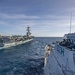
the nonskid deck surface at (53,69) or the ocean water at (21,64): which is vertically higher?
the nonskid deck surface at (53,69)

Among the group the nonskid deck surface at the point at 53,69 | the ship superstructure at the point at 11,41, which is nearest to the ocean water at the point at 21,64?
the nonskid deck surface at the point at 53,69

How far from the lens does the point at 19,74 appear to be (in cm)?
3011

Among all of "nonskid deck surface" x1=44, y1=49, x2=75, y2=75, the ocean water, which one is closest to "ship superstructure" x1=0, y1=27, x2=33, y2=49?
the ocean water

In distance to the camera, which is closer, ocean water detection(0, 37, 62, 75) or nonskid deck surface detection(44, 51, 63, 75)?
nonskid deck surface detection(44, 51, 63, 75)

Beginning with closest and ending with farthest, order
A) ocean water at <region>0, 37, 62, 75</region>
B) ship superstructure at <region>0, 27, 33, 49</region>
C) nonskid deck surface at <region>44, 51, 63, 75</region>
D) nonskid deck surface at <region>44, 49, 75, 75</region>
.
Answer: nonskid deck surface at <region>44, 49, 75, 75</region>
nonskid deck surface at <region>44, 51, 63, 75</region>
ocean water at <region>0, 37, 62, 75</region>
ship superstructure at <region>0, 27, 33, 49</region>

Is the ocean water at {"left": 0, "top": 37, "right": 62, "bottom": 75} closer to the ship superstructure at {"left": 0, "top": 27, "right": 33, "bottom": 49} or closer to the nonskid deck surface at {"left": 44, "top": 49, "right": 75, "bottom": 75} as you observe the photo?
the nonskid deck surface at {"left": 44, "top": 49, "right": 75, "bottom": 75}

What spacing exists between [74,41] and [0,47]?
207 feet

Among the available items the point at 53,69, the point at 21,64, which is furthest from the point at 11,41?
the point at 53,69

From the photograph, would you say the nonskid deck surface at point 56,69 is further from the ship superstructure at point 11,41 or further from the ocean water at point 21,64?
the ship superstructure at point 11,41

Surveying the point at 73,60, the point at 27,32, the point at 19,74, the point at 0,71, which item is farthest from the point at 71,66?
the point at 27,32

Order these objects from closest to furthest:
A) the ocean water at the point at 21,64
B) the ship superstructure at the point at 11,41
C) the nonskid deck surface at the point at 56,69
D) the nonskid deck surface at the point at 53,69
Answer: the nonskid deck surface at the point at 56,69 → the nonskid deck surface at the point at 53,69 → the ocean water at the point at 21,64 → the ship superstructure at the point at 11,41

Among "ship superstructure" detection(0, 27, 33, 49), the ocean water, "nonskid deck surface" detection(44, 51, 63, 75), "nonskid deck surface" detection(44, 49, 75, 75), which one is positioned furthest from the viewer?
"ship superstructure" detection(0, 27, 33, 49)

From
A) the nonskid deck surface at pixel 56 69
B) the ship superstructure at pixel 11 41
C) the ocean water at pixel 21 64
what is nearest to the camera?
the nonskid deck surface at pixel 56 69

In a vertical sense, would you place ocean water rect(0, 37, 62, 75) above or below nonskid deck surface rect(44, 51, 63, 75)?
below
